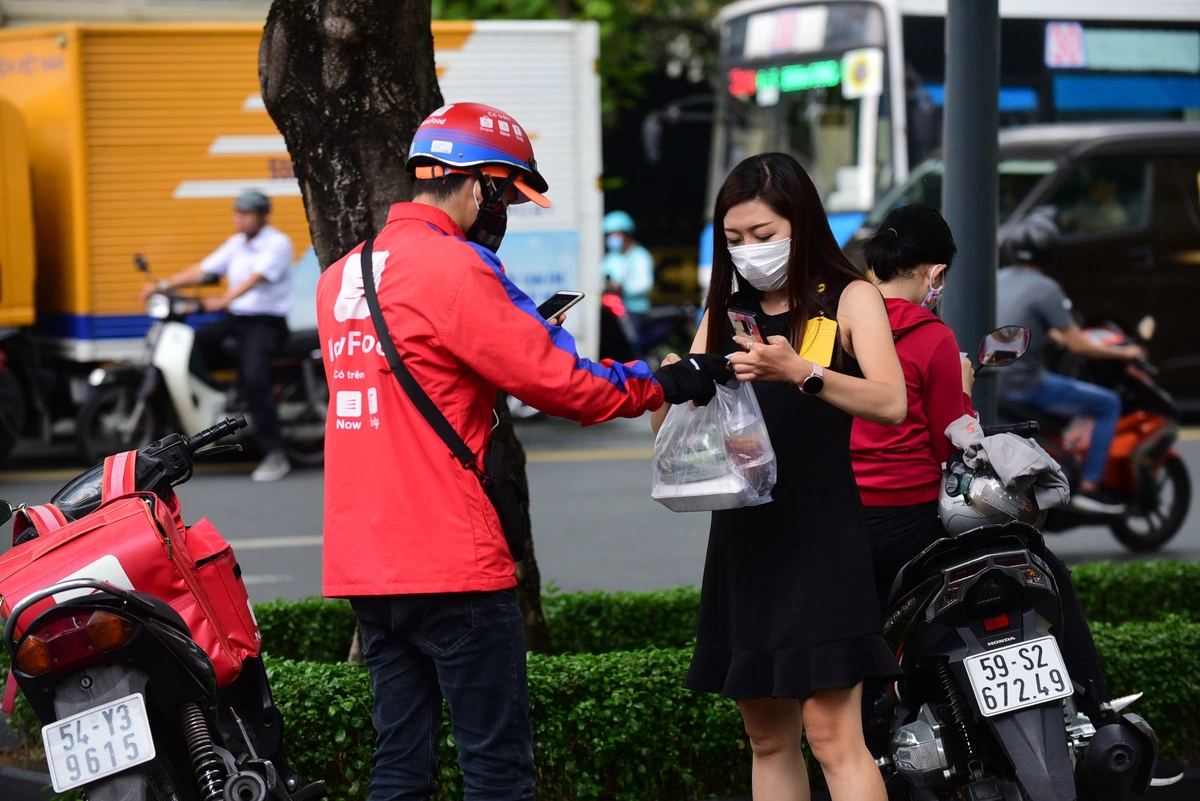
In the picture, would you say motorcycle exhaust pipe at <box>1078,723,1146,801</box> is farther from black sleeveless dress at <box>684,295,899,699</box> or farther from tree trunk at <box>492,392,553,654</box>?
tree trunk at <box>492,392,553,654</box>

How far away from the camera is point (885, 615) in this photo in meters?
3.46

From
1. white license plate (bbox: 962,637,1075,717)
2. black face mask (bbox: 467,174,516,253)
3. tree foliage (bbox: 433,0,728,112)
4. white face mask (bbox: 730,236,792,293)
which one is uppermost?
tree foliage (bbox: 433,0,728,112)

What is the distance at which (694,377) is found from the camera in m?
2.90

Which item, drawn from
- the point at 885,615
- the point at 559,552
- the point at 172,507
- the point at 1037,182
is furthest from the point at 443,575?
the point at 1037,182

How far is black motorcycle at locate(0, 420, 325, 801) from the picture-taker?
9.06 feet

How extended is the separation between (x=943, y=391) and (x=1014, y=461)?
28 centimetres

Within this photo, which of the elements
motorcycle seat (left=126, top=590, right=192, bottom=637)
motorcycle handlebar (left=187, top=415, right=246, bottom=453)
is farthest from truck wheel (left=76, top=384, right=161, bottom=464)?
motorcycle seat (left=126, top=590, right=192, bottom=637)

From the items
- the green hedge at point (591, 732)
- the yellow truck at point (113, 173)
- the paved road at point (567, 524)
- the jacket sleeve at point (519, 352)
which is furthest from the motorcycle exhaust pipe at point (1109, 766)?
the yellow truck at point (113, 173)

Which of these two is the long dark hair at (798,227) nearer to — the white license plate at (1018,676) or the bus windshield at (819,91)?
the white license plate at (1018,676)

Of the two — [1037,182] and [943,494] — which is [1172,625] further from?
[1037,182]

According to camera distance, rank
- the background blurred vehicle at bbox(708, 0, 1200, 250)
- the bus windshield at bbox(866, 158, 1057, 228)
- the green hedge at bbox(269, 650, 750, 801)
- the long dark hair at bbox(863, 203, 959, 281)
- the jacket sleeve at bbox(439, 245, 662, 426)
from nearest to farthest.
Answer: the jacket sleeve at bbox(439, 245, 662, 426) → the long dark hair at bbox(863, 203, 959, 281) → the green hedge at bbox(269, 650, 750, 801) → the bus windshield at bbox(866, 158, 1057, 228) → the background blurred vehicle at bbox(708, 0, 1200, 250)

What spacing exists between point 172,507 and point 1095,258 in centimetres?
993

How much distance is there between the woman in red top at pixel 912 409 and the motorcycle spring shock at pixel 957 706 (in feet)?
0.82

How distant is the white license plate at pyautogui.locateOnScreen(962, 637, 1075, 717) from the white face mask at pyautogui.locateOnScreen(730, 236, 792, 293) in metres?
0.97
